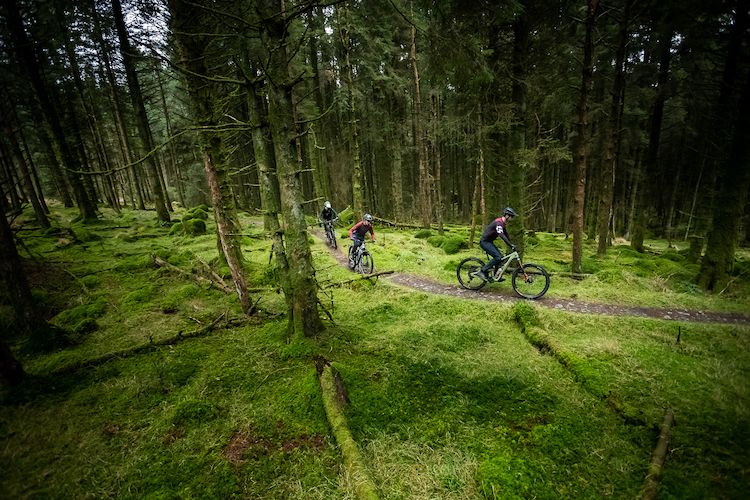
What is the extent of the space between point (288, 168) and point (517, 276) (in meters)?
7.90

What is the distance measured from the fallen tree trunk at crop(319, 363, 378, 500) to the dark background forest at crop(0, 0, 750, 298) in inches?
123

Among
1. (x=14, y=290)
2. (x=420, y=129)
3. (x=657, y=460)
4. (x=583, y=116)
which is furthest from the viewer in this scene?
(x=420, y=129)

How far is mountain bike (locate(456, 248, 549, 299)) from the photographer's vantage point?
9.69 metres

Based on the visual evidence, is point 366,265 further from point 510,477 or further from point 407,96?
point 407,96

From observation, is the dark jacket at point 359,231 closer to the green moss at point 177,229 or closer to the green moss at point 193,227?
the green moss at point 193,227

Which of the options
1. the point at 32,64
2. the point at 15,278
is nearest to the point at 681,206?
the point at 15,278

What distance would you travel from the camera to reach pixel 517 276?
9977mm

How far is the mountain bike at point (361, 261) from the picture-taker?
38.7ft

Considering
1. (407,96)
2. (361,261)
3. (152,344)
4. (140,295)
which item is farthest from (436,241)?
(152,344)

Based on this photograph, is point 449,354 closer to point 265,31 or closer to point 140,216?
point 265,31

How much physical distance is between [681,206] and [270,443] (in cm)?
4236

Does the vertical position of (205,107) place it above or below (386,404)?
above

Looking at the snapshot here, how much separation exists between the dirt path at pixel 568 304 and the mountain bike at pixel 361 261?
0.83 m

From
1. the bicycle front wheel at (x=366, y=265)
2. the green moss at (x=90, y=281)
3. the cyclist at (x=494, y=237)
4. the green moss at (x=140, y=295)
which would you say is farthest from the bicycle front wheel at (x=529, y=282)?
the green moss at (x=90, y=281)
